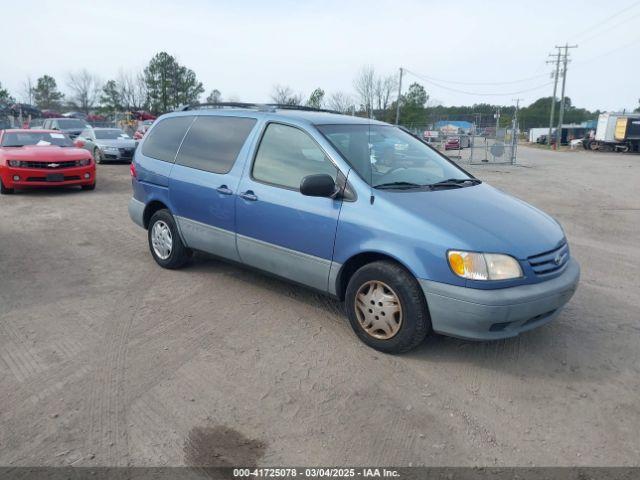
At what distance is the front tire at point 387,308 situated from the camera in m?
3.65

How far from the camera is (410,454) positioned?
2.81 m

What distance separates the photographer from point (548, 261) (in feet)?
12.3

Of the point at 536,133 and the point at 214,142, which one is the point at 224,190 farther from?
the point at 536,133

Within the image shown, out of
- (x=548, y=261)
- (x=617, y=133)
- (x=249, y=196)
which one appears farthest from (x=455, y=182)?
(x=617, y=133)

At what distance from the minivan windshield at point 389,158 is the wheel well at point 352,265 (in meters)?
0.55

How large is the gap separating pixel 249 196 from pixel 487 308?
88.9 inches

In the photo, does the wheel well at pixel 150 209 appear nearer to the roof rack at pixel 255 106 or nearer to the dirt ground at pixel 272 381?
the dirt ground at pixel 272 381

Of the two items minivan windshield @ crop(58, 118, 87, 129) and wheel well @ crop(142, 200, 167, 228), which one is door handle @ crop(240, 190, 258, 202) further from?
minivan windshield @ crop(58, 118, 87, 129)

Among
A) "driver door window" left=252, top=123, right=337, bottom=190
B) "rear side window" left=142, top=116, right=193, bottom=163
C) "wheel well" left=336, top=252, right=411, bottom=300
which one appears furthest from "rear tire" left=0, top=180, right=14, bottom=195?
"wheel well" left=336, top=252, right=411, bottom=300

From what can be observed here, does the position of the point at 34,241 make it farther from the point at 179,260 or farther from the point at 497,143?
the point at 497,143

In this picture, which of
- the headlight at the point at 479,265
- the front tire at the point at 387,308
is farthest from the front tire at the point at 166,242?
the headlight at the point at 479,265

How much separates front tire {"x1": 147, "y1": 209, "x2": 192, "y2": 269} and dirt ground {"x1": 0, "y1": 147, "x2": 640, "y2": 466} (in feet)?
0.50

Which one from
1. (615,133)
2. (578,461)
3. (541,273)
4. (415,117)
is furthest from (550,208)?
(415,117)

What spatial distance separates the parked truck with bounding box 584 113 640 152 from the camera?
3953 cm
